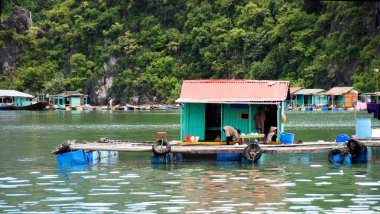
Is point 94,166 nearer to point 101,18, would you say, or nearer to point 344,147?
point 344,147

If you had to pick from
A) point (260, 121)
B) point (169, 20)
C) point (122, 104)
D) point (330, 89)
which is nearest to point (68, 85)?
point (122, 104)

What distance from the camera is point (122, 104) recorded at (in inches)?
5605

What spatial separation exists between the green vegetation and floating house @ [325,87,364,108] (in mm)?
1573

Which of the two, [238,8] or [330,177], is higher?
[238,8]

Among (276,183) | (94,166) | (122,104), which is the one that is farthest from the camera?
(122,104)

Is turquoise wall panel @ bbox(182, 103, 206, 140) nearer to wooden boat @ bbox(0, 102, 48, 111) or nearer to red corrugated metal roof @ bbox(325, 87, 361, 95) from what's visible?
red corrugated metal roof @ bbox(325, 87, 361, 95)

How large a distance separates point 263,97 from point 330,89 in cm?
8547

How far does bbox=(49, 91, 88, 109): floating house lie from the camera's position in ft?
455

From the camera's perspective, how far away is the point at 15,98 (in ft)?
451

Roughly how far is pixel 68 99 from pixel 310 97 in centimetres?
4108

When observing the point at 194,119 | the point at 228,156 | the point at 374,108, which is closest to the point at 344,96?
the point at 374,108

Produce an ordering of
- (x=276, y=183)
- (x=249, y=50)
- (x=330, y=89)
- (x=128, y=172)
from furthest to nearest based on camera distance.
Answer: (x=249, y=50), (x=330, y=89), (x=128, y=172), (x=276, y=183)

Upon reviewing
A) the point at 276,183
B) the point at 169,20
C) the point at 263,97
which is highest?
the point at 169,20

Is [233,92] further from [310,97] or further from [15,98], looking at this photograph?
[15,98]
